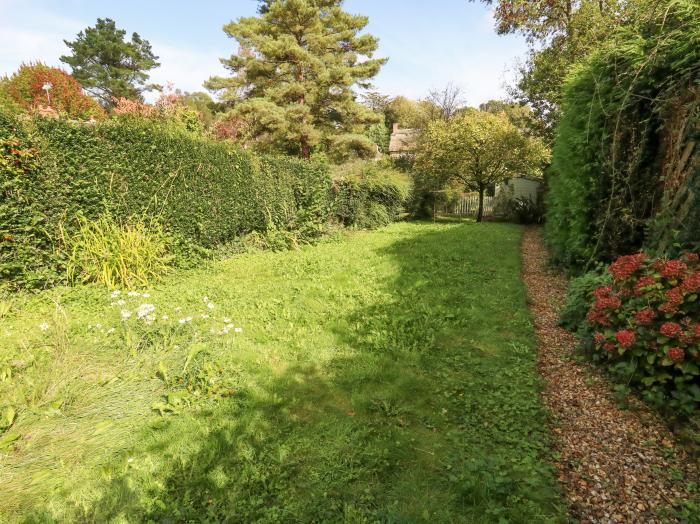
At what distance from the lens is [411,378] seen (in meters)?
3.21

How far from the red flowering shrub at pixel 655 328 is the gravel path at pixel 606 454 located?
23cm

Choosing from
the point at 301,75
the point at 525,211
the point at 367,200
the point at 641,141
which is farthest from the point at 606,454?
the point at 301,75

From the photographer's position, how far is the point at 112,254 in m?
5.34

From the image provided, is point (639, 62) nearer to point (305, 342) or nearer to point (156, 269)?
point (305, 342)

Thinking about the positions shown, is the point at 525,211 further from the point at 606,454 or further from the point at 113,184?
the point at 113,184

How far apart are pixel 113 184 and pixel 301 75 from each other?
14.6 metres

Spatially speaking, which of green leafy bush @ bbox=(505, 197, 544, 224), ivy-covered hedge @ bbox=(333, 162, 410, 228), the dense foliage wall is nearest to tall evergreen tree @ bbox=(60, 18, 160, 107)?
ivy-covered hedge @ bbox=(333, 162, 410, 228)

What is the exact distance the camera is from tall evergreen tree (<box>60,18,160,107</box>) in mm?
30016

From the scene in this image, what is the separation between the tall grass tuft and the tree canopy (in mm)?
13458

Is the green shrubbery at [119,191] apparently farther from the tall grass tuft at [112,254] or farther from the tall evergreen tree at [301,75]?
the tall evergreen tree at [301,75]

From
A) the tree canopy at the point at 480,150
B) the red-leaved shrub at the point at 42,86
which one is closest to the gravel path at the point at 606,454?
the tree canopy at the point at 480,150

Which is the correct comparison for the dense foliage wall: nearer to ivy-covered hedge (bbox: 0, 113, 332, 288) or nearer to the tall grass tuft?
the tall grass tuft

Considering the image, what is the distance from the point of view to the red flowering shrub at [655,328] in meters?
2.30

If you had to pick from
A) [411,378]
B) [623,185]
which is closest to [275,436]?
[411,378]
